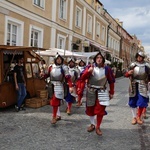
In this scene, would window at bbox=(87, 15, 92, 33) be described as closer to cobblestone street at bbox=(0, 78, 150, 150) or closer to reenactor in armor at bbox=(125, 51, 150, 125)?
cobblestone street at bbox=(0, 78, 150, 150)

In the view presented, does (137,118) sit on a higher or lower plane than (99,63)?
lower

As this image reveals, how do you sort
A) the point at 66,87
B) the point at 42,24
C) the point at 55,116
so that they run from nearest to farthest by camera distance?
the point at 55,116 < the point at 66,87 < the point at 42,24

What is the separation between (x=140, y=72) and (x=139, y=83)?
10.9 inches

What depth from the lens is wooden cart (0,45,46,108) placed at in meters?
8.25

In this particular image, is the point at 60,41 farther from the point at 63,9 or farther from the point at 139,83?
the point at 139,83

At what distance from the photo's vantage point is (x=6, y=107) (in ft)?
29.3

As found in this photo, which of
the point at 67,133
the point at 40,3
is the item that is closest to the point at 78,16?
the point at 40,3

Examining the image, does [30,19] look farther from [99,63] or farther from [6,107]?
[99,63]

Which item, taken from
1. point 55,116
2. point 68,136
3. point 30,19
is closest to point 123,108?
point 55,116

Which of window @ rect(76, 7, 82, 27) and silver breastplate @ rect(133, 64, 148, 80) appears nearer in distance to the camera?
silver breastplate @ rect(133, 64, 148, 80)

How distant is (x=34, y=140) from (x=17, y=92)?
3695mm

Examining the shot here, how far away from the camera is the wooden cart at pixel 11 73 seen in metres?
8.25

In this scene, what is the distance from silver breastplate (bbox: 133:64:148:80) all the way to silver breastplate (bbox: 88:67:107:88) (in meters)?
1.26

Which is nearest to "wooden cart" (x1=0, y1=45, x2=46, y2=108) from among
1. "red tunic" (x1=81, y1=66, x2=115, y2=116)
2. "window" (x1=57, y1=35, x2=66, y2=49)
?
"red tunic" (x1=81, y1=66, x2=115, y2=116)
